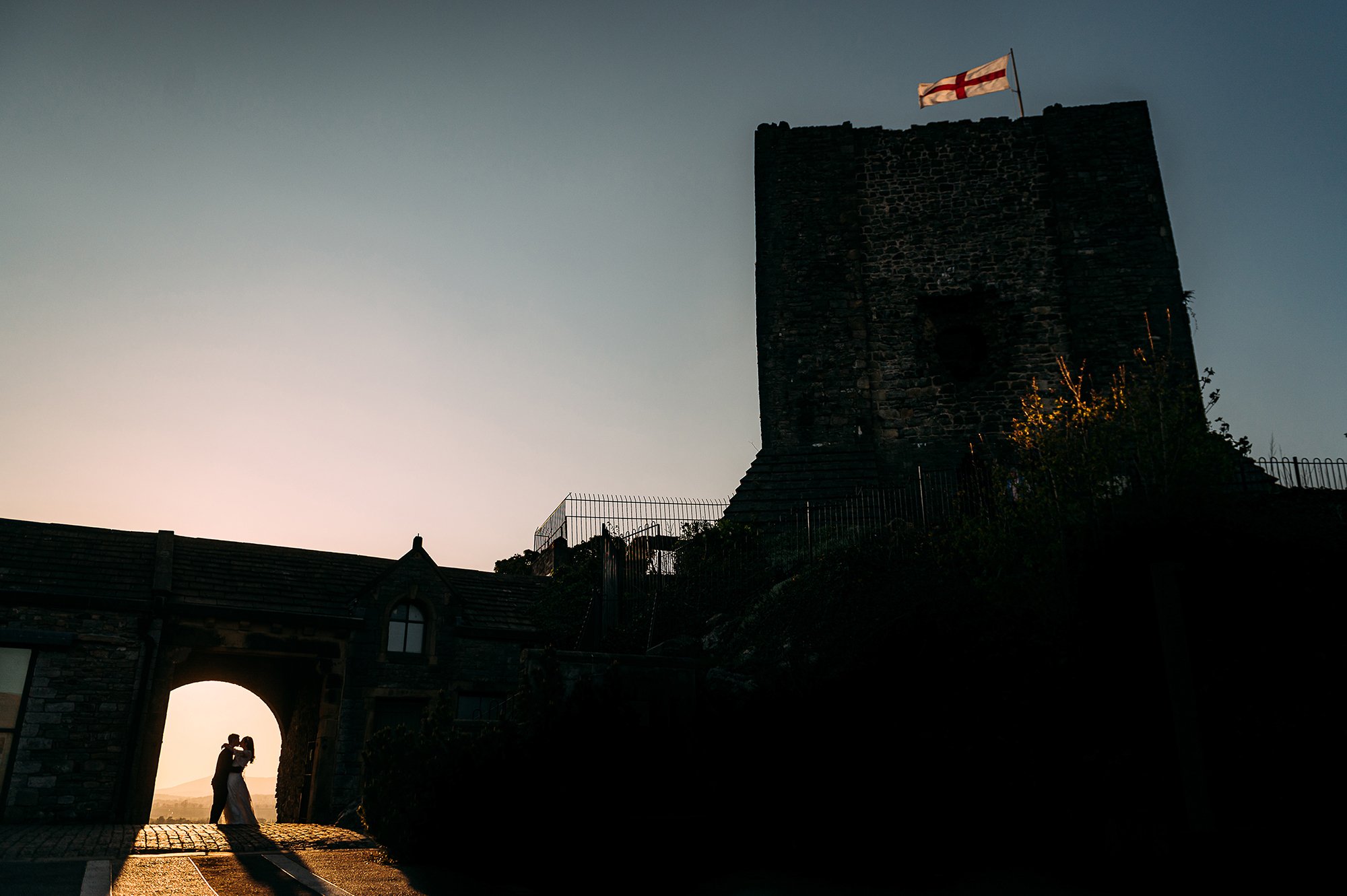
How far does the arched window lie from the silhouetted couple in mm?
3283

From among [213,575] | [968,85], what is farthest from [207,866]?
[968,85]

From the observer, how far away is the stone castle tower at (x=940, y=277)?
20.5 m

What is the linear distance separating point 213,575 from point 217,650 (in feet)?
5.34

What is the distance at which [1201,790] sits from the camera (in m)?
5.95

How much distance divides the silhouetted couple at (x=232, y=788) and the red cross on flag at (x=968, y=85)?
2055 centimetres

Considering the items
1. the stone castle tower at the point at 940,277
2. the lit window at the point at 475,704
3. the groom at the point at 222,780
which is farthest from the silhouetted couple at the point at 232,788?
the stone castle tower at the point at 940,277

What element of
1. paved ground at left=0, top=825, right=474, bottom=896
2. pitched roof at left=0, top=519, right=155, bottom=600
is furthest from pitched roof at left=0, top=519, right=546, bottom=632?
paved ground at left=0, top=825, right=474, bottom=896

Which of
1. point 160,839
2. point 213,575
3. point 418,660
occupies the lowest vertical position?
point 160,839

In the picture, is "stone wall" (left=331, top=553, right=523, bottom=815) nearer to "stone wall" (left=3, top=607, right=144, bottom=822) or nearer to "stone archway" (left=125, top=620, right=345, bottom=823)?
"stone archway" (left=125, top=620, right=345, bottom=823)

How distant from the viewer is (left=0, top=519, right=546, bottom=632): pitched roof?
54.6 feet

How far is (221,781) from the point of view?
51.1 feet

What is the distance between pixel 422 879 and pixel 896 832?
12.5 feet

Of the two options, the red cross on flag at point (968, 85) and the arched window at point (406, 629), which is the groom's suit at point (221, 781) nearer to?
the arched window at point (406, 629)

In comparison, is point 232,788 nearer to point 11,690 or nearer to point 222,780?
point 222,780
